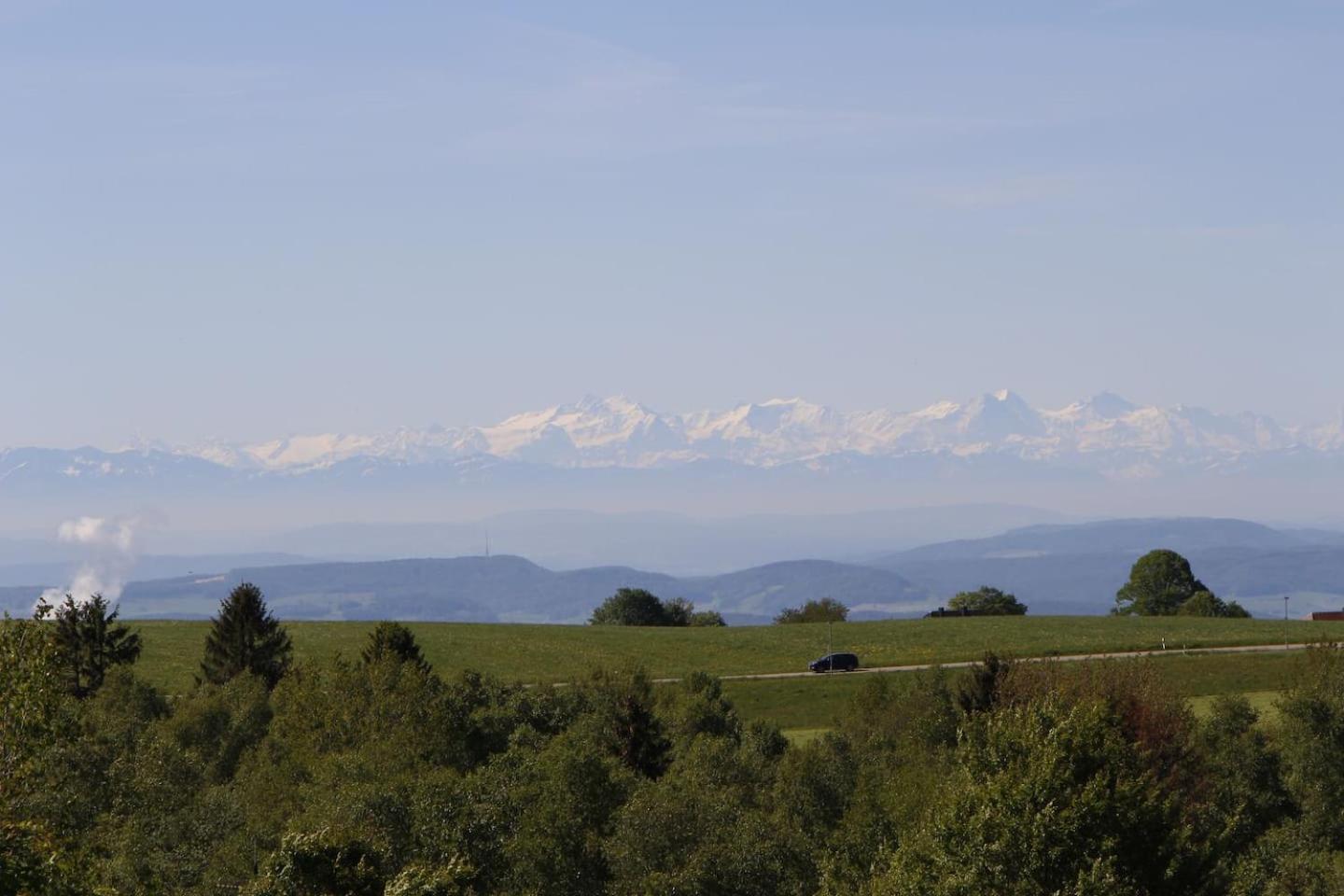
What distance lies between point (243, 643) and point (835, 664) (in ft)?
163

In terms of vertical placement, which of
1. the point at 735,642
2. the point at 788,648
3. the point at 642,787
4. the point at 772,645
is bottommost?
the point at 642,787

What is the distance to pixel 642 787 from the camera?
69812mm

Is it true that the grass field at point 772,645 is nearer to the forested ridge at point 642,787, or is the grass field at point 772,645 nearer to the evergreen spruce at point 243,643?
the evergreen spruce at point 243,643

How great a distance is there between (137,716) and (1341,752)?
70.2m

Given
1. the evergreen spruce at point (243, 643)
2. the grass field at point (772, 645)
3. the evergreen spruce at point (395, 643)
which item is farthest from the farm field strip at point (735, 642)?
the evergreen spruce at point (395, 643)

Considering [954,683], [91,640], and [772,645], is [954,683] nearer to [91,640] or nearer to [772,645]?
[772,645]

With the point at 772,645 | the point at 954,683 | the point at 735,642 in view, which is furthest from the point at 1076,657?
the point at 735,642

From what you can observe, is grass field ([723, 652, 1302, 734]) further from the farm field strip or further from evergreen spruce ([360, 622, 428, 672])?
evergreen spruce ([360, 622, 428, 672])

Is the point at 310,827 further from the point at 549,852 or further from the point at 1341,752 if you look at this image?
the point at 1341,752

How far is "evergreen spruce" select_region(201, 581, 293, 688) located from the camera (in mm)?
114750

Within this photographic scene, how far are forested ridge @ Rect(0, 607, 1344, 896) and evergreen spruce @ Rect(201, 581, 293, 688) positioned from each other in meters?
2.72

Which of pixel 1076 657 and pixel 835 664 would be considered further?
pixel 835 664

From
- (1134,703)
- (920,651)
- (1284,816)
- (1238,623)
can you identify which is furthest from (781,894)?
(1238,623)

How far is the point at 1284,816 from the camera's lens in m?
85.9
